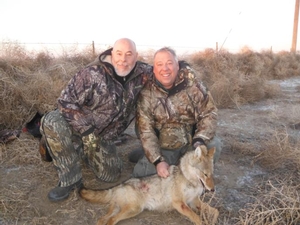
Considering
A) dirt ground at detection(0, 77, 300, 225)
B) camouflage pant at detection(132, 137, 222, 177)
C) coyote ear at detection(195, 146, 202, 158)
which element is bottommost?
dirt ground at detection(0, 77, 300, 225)

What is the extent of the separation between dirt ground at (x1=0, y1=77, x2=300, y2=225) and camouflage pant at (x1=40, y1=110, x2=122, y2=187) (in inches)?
11.2

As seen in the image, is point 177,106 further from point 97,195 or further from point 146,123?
point 97,195

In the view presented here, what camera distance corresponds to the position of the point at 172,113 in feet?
13.6

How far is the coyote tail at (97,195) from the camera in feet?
11.7

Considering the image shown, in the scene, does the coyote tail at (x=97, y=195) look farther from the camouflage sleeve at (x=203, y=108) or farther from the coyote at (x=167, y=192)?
the camouflage sleeve at (x=203, y=108)

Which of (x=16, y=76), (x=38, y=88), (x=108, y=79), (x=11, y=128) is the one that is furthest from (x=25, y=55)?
(x=108, y=79)

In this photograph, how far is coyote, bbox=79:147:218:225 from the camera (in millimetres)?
3369

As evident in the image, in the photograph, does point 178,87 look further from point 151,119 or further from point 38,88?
point 38,88

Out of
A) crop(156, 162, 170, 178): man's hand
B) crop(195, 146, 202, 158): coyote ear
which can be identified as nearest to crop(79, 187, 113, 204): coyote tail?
crop(156, 162, 170, 178): man's hand

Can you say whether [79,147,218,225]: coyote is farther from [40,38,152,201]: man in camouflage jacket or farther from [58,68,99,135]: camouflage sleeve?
[58,68,99,135]: camouflage sleeve

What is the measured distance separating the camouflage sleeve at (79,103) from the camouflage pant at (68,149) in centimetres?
11

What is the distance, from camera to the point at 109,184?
4.23m

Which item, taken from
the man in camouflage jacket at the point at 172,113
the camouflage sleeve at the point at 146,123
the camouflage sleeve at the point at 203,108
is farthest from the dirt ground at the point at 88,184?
the camouflage sleeve at the point at 203,108

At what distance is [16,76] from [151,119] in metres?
4.92
